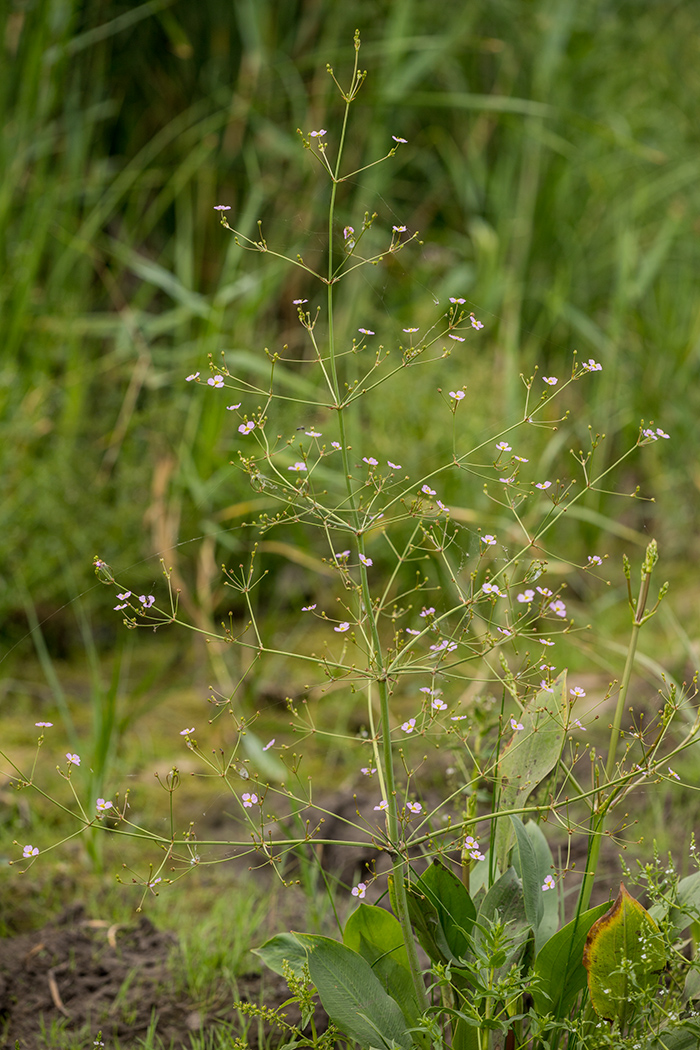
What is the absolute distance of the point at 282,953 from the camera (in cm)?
130

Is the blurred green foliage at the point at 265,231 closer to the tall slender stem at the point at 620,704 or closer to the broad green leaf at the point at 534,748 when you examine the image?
the broad green leaf at the point at 534,748

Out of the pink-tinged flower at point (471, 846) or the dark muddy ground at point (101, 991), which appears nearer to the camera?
the pink-tinged flower at point (471, 846)

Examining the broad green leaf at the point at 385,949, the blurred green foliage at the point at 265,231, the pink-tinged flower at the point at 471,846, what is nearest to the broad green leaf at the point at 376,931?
Answer: the broad green leaf at the point at 385,949

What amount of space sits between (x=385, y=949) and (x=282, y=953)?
148mm

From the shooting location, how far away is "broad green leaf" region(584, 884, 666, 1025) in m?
1.17

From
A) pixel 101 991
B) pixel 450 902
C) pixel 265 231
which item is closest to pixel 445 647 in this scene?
pixel 450 902

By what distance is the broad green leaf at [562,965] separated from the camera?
121 cm

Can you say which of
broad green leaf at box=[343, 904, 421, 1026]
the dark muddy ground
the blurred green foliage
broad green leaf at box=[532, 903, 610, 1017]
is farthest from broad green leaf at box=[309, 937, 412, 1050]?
the blurred green foliage

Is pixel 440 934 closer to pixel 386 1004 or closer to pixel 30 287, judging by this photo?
pixel 386 1004

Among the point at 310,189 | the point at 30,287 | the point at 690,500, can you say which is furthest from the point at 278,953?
the point at 310,189

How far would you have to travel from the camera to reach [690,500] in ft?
12.1

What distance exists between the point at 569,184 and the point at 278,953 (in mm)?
3538

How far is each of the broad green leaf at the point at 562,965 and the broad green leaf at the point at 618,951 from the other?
0.02 meters

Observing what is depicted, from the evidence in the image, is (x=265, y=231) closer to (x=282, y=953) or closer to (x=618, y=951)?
(x=282, y=953)
